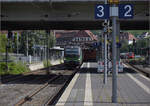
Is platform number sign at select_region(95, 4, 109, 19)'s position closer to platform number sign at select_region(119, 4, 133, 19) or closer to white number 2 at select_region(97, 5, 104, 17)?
white number 2 at select_region(97, 5, 104, 17)

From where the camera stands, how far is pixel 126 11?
10.5m

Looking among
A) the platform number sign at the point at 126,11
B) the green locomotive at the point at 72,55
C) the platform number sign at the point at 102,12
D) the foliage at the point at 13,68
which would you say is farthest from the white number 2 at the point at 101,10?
the green locomotive at the point at 72,55

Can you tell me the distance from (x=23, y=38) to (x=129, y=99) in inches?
2060

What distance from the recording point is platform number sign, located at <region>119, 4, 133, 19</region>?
10477 millimetres

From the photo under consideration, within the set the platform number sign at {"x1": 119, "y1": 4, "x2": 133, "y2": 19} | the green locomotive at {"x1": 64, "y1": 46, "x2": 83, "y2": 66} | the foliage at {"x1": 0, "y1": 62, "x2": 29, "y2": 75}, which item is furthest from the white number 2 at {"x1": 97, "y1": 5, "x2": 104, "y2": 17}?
the green locomotive at {"x1": 64, "y1": 46, "x2": 83, "y2": 66}

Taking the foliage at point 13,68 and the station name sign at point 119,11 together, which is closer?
the station name sign at point 119,11

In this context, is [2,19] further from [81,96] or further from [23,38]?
[23,38]

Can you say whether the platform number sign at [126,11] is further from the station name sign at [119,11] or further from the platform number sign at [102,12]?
the platform number sign at [102,12]

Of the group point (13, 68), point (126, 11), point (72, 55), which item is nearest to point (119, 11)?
point (126, 11)

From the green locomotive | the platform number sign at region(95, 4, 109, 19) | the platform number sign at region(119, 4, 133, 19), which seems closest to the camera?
the platform number sign at region(119, 4, 133, 19)

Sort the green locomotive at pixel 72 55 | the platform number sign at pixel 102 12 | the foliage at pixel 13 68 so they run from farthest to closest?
1. the green locomotive at pixel 72 55
2. the foliage at pixel 13 68
3. the platform number sign at pixel 102 12

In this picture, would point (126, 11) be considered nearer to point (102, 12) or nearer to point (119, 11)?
point (119, 11)

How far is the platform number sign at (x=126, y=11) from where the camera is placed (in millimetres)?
10477

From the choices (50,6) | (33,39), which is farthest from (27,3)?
(33,39)
